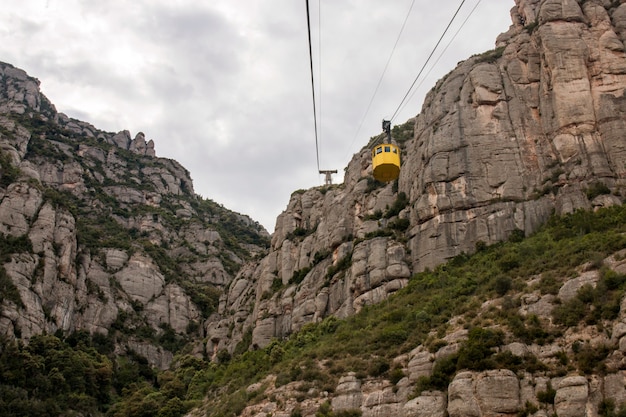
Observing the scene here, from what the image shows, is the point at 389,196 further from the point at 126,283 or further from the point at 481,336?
the point at 126,283

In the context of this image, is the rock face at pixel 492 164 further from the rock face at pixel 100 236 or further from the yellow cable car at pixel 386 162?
the rock face at pixel 100 236

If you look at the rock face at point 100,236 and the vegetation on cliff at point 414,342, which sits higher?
the rock face at point 100,236

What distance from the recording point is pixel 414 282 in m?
54.9

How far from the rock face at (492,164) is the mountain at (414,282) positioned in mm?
195

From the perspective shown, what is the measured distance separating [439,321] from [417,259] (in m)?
15.3

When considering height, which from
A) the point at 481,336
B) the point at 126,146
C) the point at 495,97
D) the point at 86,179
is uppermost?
the point at 126,146

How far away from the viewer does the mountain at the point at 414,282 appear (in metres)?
34.2

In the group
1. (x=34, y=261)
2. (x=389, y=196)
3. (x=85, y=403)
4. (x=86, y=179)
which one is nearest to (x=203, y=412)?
(x=85, y=403)

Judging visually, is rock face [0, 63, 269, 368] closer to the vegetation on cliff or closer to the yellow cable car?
the vegetation on cliff

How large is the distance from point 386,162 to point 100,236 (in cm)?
8130

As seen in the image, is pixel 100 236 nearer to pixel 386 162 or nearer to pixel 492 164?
pixel 492 164

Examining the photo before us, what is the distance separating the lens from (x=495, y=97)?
63.3m

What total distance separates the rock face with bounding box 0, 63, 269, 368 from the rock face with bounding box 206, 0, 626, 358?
95.4 ft

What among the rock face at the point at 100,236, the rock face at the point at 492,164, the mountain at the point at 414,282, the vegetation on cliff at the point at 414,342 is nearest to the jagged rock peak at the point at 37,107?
the rock face at the point at 100,236
